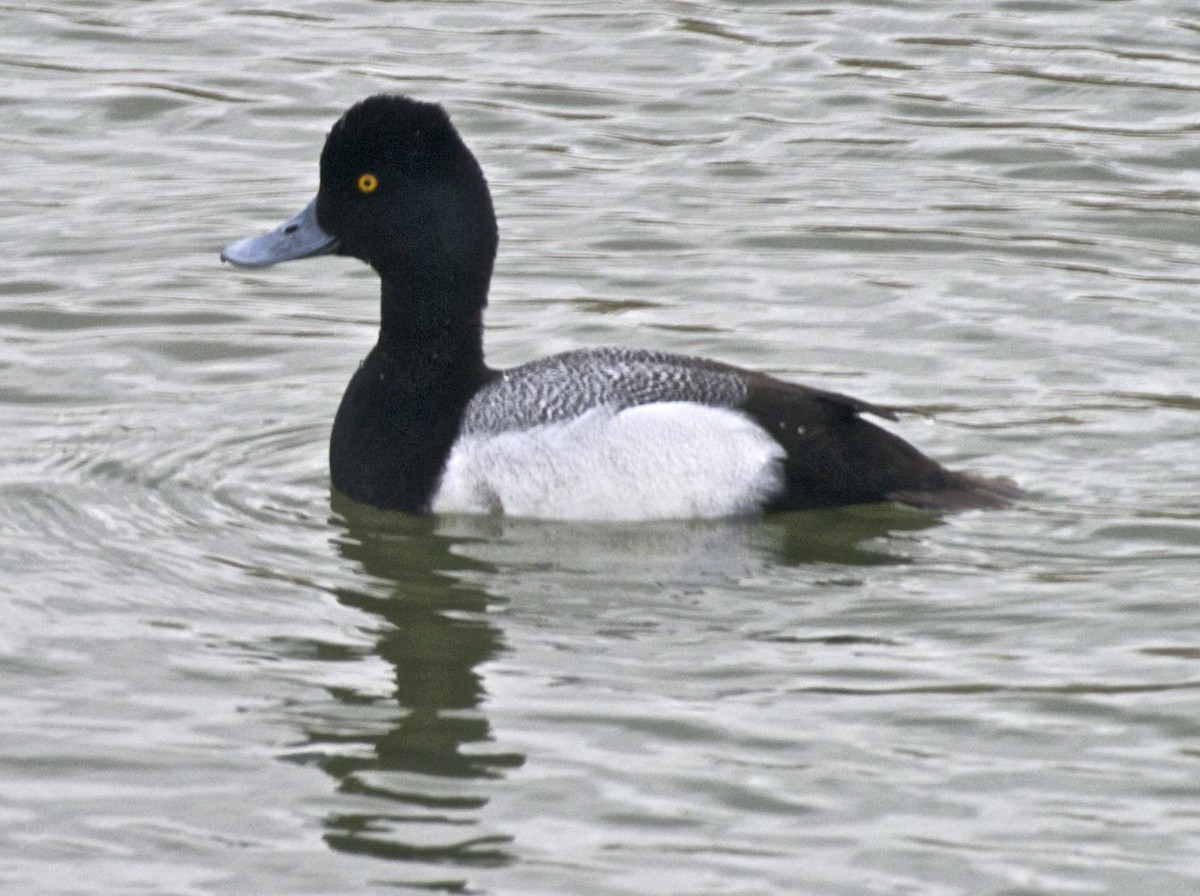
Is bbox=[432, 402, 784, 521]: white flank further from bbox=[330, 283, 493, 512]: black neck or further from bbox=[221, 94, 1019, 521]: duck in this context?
bbox=[330, 283, 493, 512]: black neck

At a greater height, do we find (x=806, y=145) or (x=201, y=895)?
(x=806, y=145)

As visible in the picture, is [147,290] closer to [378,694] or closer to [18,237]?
[18,237]

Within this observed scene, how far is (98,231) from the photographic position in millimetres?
12609

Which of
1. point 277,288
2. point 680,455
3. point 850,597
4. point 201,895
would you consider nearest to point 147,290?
point 277,288

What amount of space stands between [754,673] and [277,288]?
5.11 m

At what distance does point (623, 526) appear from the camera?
884 centimetres

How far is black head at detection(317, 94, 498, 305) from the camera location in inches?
363

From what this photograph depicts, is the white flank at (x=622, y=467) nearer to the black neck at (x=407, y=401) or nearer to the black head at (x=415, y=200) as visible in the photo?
the black neck at (x=407, y=401)

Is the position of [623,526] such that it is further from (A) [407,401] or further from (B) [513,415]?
(A) [407,401]

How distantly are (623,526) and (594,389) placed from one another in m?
0.50

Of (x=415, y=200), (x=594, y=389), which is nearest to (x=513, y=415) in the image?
(x=594, y=389)

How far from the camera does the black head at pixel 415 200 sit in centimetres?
922

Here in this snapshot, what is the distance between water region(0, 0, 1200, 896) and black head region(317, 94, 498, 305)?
3.00 feet

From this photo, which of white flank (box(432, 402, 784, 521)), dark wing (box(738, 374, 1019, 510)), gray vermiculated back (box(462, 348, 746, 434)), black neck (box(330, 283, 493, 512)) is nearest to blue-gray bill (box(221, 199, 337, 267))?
black neck (box(330, 283, 493, 512))
